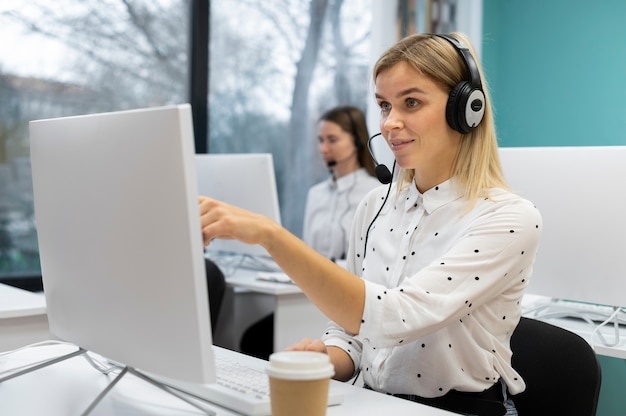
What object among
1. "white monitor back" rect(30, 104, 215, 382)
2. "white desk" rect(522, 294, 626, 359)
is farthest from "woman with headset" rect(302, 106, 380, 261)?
"white monitor back" rect(30, 104, 215, 382)

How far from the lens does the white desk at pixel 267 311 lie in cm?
249

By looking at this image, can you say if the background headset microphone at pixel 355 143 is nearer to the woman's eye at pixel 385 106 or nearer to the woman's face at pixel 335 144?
the woman's face at pixel 335 144

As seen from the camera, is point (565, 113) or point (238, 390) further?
point (565, 113)

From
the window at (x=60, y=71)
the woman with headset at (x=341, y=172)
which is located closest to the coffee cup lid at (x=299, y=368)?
the window at (x=60, y=71)

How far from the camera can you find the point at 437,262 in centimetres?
114

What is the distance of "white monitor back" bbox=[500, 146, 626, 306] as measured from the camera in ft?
5.76

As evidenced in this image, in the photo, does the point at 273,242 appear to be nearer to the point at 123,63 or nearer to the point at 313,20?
the point at 123,63

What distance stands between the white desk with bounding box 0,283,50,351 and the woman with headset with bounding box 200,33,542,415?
29.7 inches

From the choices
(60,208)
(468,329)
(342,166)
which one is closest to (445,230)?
(468,329)

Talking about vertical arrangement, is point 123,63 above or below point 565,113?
above

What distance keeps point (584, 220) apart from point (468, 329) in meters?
0.76

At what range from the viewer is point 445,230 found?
126 centimetres

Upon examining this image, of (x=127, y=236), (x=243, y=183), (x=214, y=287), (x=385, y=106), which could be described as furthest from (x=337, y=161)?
(x=127, y=236)

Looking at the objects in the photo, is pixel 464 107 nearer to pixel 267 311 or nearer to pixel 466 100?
pixel 466 100
